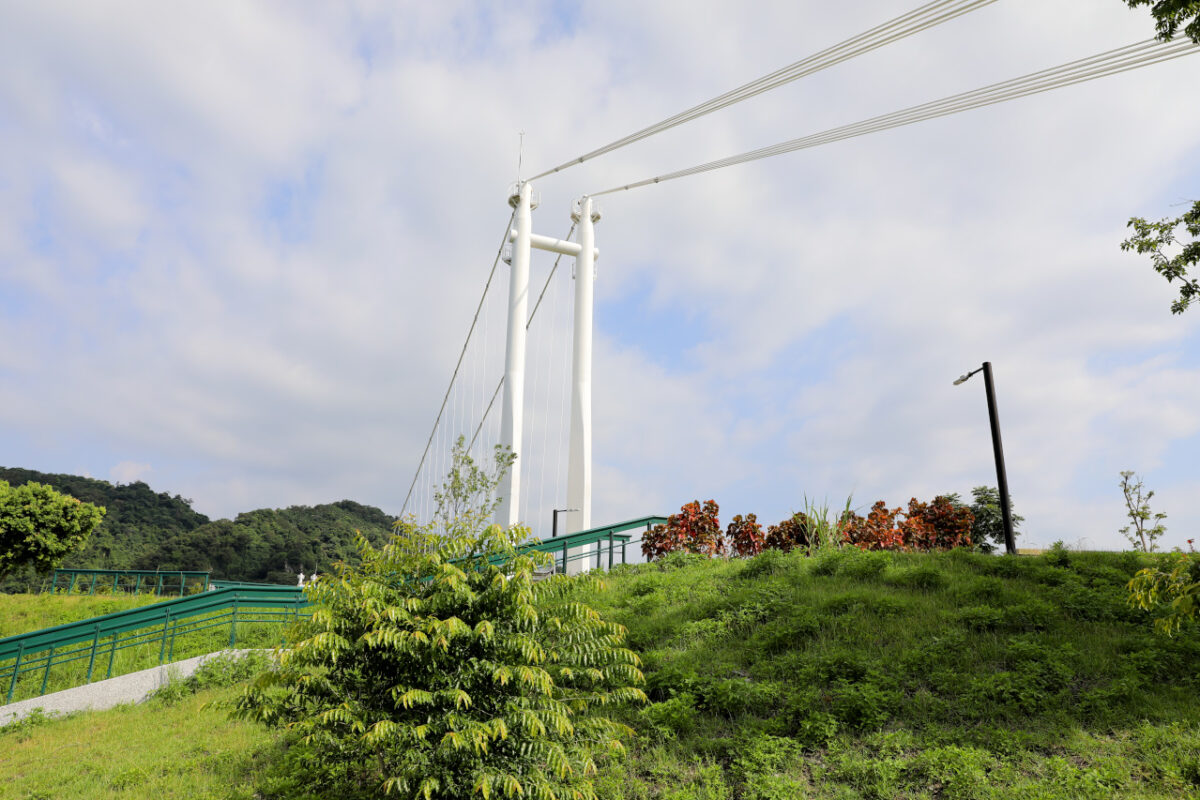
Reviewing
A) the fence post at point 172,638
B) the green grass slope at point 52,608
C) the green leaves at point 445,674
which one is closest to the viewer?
the green leaves at point 445,674

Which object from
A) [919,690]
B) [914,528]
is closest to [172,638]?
[919,690]

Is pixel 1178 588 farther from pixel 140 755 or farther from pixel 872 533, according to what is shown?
pixel 140 755

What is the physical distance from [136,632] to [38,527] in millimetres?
15776

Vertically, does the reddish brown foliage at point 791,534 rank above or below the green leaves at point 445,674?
above

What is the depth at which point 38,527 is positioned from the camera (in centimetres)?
2878

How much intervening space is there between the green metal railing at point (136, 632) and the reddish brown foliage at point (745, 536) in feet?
34.5

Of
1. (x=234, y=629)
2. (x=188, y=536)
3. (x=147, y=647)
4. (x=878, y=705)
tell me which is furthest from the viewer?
(x=188, y=536)

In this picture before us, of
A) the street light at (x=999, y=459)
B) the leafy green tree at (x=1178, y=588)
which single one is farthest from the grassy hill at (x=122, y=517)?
the leafy green tree at (x=1178, y=588)

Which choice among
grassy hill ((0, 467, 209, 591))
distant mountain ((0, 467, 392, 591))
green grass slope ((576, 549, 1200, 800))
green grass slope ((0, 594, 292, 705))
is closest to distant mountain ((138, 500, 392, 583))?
distant mountain ((0, 467, 392, 591))

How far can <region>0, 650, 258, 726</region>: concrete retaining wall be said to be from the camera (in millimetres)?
14094

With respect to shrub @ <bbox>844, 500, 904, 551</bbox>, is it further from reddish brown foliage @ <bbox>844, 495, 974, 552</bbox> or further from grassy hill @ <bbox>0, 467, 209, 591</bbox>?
grassy hill @ <bbox>0, 467, 209, 591</bbox>

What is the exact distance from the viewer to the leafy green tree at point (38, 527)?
28.2 m

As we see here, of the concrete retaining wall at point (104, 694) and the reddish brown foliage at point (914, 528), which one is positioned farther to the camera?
the reddish brown foliage at point (914, 528)

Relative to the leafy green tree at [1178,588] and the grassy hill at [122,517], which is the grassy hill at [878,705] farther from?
the grassy hill at [122,517]
